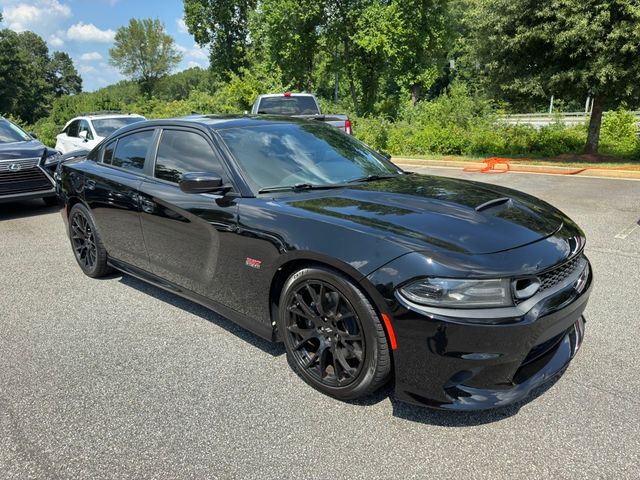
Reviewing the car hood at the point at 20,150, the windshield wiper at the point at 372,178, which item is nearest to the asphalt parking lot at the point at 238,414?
the windshield wiper at the point at 372,178

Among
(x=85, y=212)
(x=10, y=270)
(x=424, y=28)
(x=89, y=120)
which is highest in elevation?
(x=424, y=28)

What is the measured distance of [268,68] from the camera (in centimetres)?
2989

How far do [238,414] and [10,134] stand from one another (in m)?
8.64

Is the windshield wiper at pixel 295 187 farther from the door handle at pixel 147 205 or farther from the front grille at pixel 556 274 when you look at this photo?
the front grille at pixel 556 274

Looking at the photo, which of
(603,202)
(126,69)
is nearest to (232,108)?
(603,202)

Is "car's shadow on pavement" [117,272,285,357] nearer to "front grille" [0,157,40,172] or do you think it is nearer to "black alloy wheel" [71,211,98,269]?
"black alloy wheel" [71,211,98,269]

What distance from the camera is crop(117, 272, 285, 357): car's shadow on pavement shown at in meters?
3.41

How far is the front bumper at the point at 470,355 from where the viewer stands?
2.20 metres

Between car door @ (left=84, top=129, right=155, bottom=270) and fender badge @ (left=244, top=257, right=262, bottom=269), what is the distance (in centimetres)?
135

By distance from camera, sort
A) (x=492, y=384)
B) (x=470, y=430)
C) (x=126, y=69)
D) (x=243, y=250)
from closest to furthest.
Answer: (x=492, y=384) → (x=470, y=430) → (x=243, y=250) → (x=126, y=69)

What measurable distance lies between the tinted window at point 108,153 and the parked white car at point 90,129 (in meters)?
7.07

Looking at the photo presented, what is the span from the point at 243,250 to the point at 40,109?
81176mm

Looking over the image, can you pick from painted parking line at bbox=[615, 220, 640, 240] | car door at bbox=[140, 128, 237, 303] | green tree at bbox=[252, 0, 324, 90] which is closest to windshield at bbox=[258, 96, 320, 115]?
painted parking line at bbox=[615, 220, 640, 240]

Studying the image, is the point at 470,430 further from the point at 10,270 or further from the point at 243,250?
the point at 10,270
